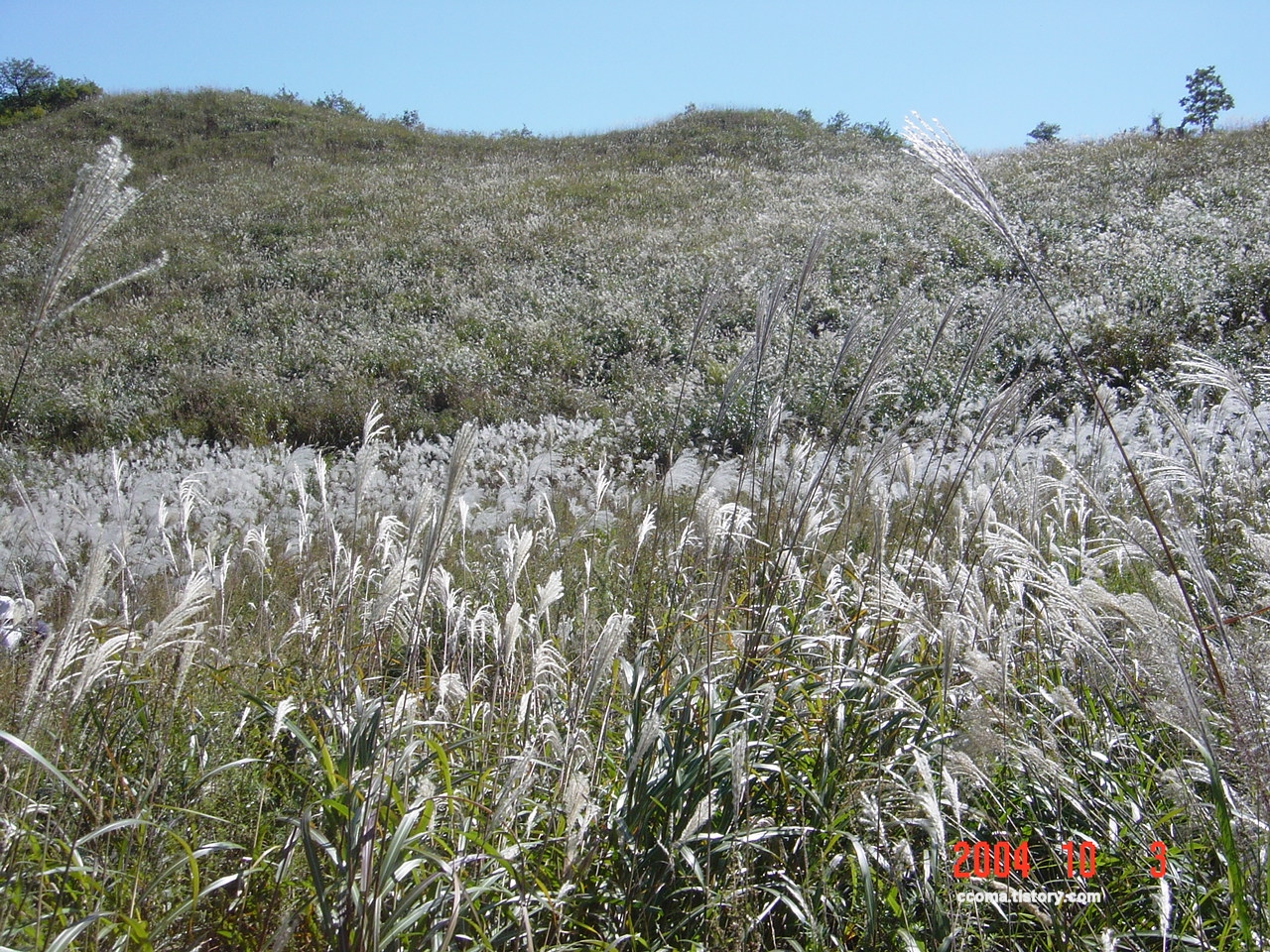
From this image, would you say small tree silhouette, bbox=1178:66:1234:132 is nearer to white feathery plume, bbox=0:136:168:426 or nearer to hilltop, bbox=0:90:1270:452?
hilltop, bbox=0:90:1270:452

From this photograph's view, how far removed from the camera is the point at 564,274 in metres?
17.4

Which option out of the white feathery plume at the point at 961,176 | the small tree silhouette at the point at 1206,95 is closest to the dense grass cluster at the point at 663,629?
the white feathery plume at the point at 961,176

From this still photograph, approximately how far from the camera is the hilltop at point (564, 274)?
11555mm

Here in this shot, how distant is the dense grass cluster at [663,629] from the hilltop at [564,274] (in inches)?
6.4

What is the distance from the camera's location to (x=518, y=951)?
1.73 m

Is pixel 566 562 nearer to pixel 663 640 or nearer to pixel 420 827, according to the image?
pixel 663 640

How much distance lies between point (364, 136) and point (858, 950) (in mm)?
32507

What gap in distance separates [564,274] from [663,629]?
1535cm

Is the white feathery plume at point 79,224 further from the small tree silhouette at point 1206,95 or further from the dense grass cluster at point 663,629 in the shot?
the small tree silhouette at point 1206,95
